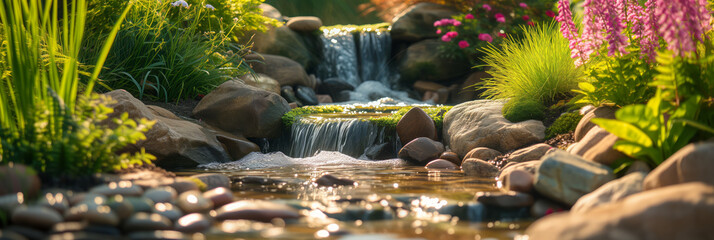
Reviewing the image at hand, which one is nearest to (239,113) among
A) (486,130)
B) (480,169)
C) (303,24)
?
(486,130)

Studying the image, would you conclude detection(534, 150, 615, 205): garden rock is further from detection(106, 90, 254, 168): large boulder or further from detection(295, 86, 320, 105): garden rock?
detection(295, 86, 320, 105): garden rock

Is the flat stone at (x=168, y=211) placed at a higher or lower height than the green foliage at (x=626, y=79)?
lower

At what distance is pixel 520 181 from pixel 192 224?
2.47 m

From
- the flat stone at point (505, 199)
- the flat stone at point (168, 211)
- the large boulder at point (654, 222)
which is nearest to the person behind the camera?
the large boulder at point (654, 222)

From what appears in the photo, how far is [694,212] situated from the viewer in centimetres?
285

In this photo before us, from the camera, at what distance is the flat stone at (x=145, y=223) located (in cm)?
322

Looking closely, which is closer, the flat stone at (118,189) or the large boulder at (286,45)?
the flat stone at (118,189)

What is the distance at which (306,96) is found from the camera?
1315cm

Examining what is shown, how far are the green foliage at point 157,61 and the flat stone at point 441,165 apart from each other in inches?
158

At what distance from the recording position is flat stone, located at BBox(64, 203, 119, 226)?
10.5 feet

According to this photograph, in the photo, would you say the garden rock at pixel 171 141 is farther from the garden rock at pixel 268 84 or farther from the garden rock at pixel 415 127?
the garden rock at pixel 268 84

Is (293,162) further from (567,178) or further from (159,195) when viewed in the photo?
(567,178)

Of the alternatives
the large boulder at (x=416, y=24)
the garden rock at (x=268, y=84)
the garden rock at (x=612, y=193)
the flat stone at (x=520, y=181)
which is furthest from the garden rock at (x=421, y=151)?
the large boulder at (x=416, y=24)

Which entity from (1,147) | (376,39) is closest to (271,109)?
(1,147)
